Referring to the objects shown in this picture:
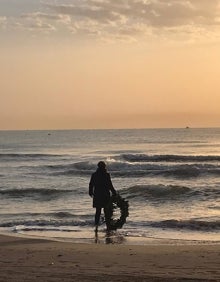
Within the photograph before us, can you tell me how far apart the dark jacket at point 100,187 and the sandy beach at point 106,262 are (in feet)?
7.86

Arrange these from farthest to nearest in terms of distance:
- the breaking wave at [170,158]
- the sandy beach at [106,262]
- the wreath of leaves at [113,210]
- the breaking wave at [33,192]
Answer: the breaking wave at [170,158], the breaking wave at [33,192], the wreath of leaves at [113,210], the sandy beach at [106,262]

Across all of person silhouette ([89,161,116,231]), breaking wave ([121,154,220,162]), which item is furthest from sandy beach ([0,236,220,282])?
breaking wave ([121,154,220,162])

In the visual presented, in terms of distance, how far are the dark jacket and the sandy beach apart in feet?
7.86

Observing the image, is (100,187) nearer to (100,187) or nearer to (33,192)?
(100,187)

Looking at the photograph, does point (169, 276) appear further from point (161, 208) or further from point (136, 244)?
point (161, 208)

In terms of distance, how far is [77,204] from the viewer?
59.3 ft

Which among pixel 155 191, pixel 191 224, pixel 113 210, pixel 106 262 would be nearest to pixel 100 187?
pixel 113 210

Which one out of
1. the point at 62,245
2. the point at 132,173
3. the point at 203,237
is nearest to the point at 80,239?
the point at 62,245

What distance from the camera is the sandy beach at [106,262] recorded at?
262 inches

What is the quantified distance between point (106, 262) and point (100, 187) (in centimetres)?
480

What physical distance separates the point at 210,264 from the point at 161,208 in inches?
364

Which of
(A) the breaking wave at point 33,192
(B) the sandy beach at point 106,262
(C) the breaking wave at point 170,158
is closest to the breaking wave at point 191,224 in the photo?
(B) the sandy beach at point 106,262

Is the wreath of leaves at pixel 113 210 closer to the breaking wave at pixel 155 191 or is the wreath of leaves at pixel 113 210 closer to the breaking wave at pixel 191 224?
the breaking wave at pixel 191 224

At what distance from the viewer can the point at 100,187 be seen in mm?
12453
